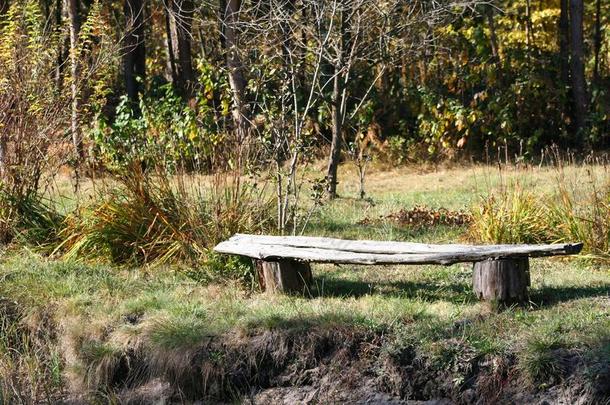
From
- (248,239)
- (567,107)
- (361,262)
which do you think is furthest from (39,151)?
(567,107)

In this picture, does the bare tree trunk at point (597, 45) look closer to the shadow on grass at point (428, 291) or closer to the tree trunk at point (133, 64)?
the tree trunk at point (133, 64)

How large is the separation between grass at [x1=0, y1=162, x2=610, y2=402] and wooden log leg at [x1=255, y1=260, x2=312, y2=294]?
0.14 meters

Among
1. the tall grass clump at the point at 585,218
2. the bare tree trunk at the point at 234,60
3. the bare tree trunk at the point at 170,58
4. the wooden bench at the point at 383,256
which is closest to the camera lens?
the wooden bench at the point at 383,256

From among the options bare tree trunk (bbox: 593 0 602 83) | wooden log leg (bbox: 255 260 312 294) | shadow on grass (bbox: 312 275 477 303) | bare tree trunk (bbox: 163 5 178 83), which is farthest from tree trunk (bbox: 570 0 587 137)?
wooden log leg (bbox: 255 260 312 294)

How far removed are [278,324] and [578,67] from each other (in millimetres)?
11952

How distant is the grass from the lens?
8227mm

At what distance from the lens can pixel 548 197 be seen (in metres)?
11.7

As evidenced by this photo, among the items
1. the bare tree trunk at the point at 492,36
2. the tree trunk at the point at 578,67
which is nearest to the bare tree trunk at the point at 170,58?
the bare tree trunk at the point at 492,36

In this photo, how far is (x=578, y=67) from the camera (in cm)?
1906

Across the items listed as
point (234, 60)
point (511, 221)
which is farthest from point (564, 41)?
point (511, 221)

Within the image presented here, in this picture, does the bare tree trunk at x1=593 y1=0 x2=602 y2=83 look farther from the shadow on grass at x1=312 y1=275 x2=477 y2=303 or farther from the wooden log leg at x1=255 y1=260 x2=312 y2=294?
the wooden log leg at x1=255 y1=260 x2=312 y2=294

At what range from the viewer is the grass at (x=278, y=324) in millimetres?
8227

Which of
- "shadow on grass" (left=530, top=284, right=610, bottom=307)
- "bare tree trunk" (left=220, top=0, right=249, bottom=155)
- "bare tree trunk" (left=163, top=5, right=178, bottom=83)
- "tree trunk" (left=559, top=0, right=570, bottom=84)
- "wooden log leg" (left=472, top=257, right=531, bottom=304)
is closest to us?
"wooden log leg" (left=472, top=257, right=531, bottom=304)

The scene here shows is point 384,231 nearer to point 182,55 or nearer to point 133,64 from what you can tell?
point 133,64
